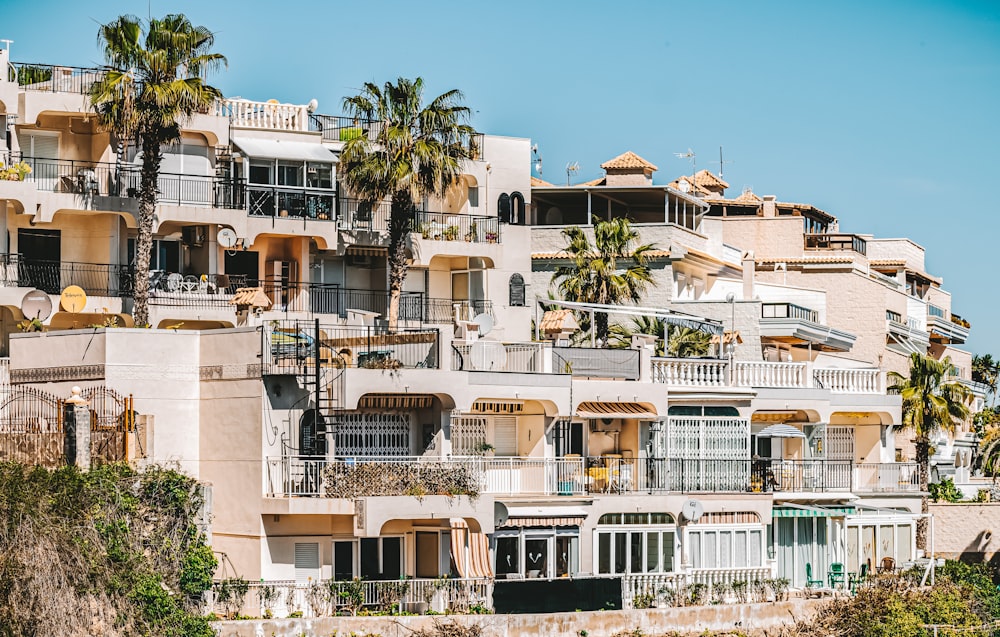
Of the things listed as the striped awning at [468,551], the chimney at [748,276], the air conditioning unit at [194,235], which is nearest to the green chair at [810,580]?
the chimney at [748,276]

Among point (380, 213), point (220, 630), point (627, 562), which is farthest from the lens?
point (380, 213)

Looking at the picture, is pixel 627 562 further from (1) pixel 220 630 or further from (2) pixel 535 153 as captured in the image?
(2) pixel 535 153

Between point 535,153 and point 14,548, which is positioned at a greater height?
point 535,153

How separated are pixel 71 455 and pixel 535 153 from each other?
102 feet

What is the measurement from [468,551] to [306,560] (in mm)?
4215

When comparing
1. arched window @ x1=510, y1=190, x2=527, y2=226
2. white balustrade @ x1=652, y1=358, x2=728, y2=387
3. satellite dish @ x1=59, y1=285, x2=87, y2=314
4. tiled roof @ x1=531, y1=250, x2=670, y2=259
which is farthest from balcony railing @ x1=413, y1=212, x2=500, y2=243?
satellite dish @ x1=59, y1=285, x2=87, y2=314

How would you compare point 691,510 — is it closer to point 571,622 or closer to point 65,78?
point 571,622

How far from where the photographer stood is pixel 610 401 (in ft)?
181

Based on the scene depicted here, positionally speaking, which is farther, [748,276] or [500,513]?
[748,276]

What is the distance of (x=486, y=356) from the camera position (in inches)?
2088

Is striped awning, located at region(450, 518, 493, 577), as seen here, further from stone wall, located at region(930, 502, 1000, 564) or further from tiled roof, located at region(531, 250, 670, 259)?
stone wall, located at region(930, 502, 1000, 564)

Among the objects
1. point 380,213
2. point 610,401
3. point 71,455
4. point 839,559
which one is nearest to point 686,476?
point 610,401

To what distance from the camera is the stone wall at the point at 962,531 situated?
6919 centimetres

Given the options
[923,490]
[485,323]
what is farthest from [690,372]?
[923,490]
